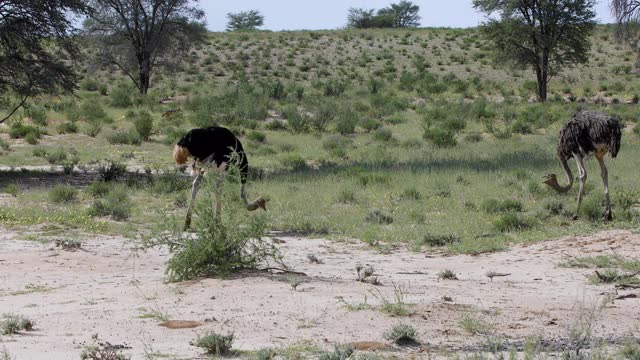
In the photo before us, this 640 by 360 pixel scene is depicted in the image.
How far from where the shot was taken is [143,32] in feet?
149

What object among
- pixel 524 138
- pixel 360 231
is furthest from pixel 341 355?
pixel 524 138

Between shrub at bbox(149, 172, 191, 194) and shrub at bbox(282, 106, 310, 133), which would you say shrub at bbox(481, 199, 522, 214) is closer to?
shrub at bbox(149, 172, 191, 194)

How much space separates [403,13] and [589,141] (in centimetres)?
8678

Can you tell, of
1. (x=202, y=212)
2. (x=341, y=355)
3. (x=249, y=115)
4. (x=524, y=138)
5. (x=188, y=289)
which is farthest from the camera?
(x=249, y=115)

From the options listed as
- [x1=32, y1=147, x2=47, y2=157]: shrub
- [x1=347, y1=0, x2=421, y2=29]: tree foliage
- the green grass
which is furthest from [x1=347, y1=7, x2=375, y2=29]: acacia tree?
[x1=32, y1=147, x2=47, y2=157]: shrub

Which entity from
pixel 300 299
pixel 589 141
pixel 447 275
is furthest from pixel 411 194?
pixel 300 299

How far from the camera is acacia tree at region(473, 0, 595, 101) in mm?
43375

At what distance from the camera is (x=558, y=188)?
16094 millimetres

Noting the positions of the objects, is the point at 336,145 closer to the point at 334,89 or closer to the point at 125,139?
the point at 125,139

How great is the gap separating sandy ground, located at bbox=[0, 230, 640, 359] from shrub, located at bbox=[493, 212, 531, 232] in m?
1.36

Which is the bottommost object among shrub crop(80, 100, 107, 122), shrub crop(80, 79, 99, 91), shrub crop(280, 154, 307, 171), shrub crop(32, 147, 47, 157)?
shrub crop(280, 154, 307, 171)

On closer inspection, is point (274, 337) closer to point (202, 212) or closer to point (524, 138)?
point (202, 212)

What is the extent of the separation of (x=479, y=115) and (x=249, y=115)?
27.3 feet

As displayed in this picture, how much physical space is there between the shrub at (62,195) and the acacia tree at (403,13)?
8222 centimetres
